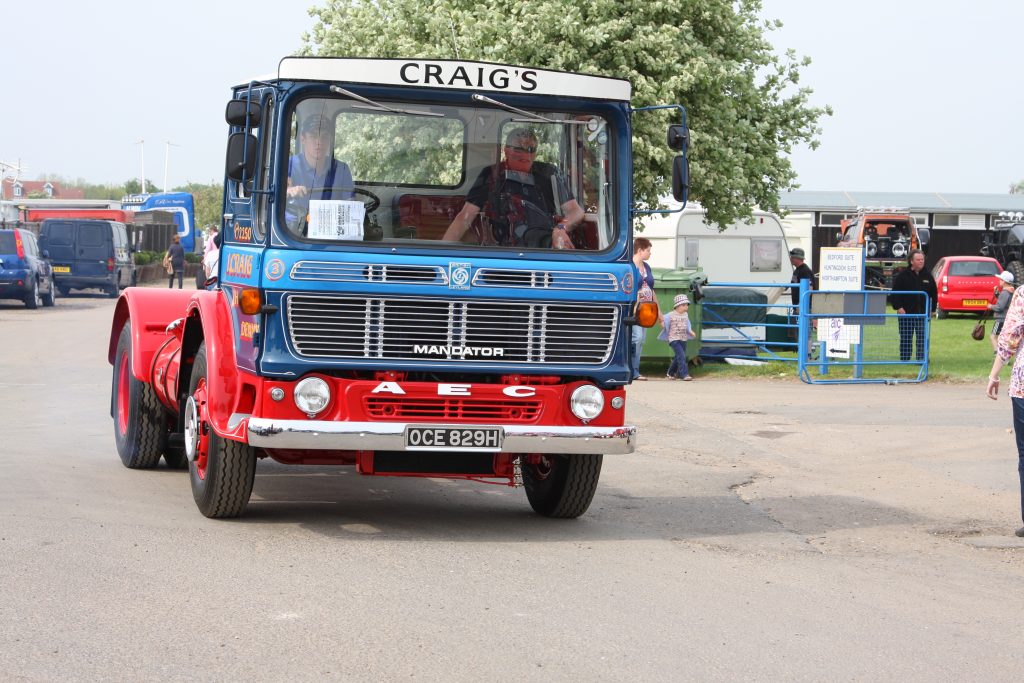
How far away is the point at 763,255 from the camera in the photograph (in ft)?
104

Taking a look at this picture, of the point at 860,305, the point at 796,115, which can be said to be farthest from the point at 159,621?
the point at 796,115

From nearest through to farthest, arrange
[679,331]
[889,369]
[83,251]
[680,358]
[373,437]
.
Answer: [373,437], [679,331], [680,358], [889,369], [83,251]

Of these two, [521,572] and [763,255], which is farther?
[763,255]

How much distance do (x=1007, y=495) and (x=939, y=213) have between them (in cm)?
5791

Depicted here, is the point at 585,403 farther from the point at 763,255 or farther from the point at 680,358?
the point at 763,255

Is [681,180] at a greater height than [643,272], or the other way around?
[681,180]

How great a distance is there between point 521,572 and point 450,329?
4.95 feet

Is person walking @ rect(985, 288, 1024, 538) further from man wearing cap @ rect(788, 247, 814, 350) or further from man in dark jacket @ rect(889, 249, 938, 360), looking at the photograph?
man wearing cap @ rect(788, 247, 814, 350)

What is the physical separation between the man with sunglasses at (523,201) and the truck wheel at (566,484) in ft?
4.73

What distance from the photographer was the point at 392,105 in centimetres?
853

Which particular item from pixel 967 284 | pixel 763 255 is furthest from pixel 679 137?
pixel 967 284

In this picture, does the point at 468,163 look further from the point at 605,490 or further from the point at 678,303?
the point at 678,303

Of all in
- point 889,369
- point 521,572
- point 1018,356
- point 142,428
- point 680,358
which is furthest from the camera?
point 889,369

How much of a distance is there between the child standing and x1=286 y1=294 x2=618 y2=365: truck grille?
1178 centimetres
